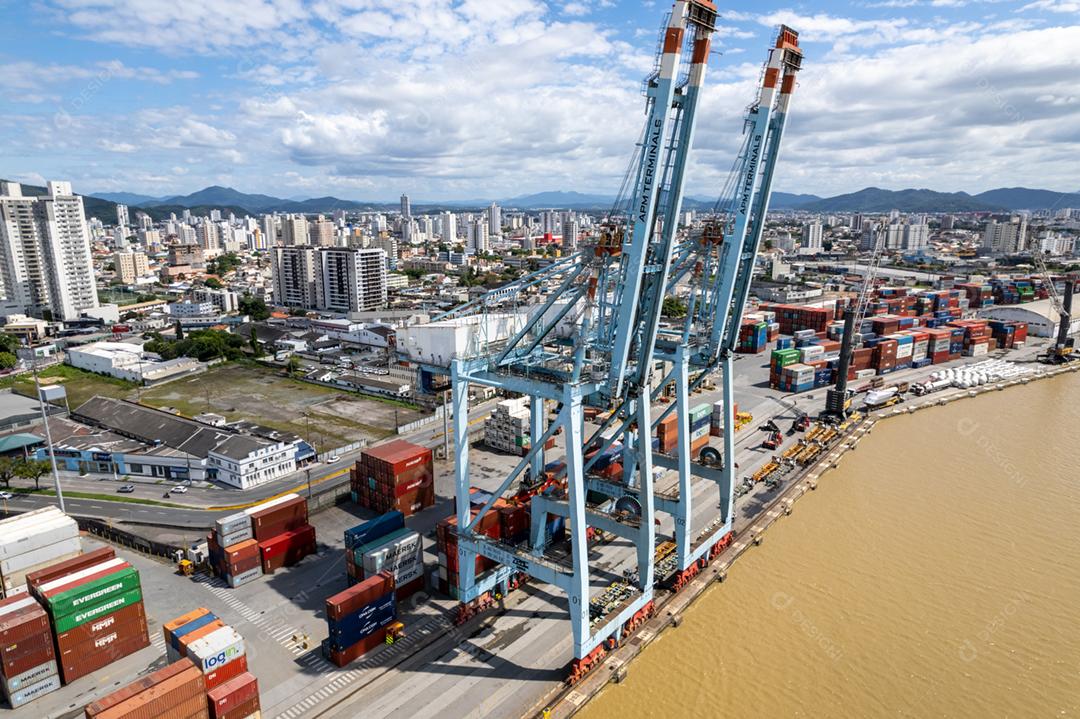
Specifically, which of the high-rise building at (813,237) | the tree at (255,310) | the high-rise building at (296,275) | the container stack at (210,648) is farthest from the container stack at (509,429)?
the high-rise building at (813,237)

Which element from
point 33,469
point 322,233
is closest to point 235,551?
point 33,469

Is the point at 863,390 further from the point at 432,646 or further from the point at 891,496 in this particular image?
A: the point at 432,646

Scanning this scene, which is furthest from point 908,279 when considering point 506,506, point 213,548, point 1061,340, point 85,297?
point 85,297

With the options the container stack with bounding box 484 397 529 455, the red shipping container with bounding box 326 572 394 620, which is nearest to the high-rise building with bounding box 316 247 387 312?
the container stack with bounding box 484 397 529 455

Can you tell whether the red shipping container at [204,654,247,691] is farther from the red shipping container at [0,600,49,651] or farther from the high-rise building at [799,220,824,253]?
the high-rise building at [799,220,824,253]

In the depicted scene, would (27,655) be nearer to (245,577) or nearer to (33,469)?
(245,577)

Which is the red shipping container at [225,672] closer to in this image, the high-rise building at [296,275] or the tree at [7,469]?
the tree at [7,469]
